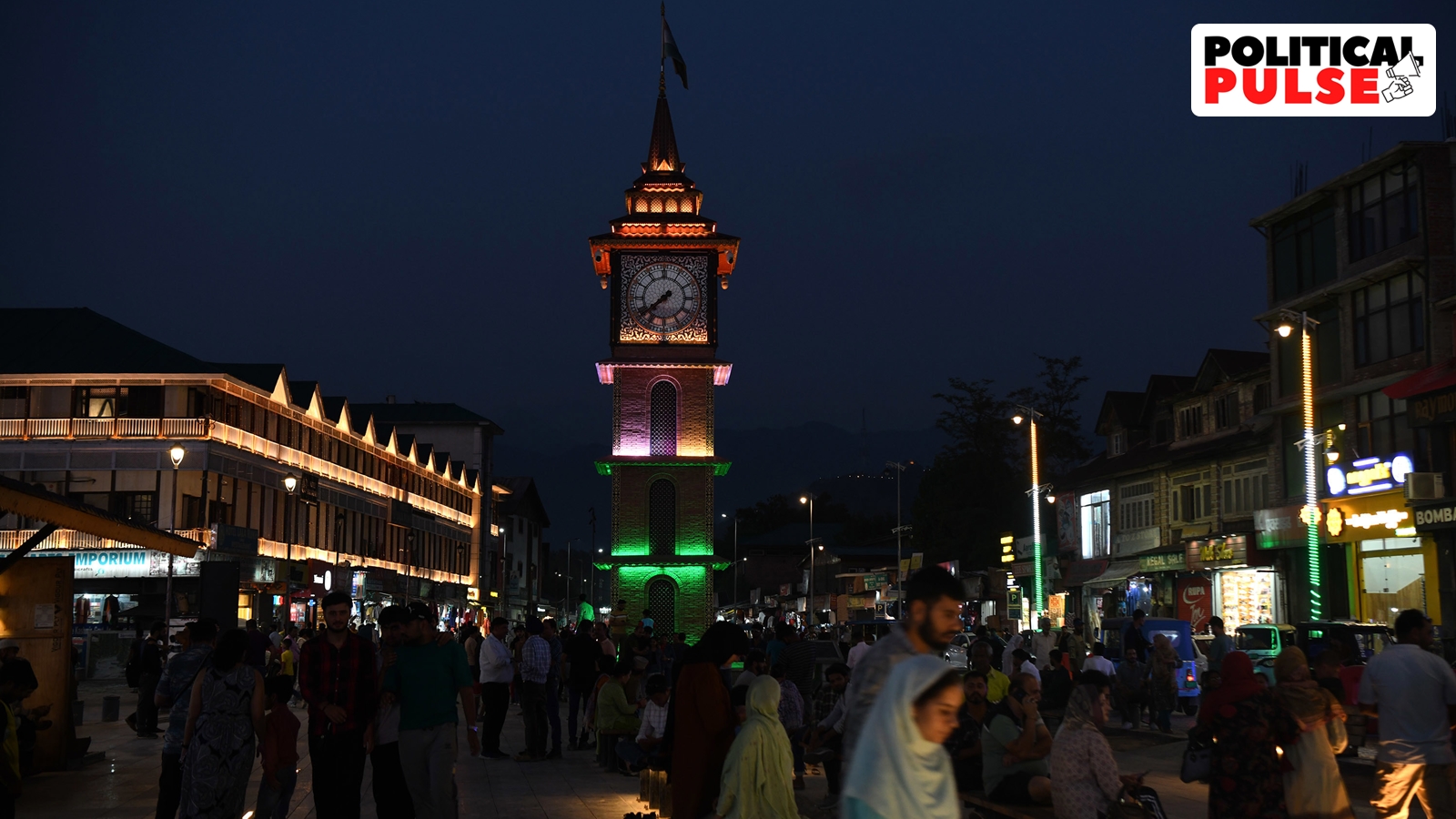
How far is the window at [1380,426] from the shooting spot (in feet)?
109

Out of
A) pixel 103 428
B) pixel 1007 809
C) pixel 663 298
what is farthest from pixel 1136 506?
pixel 1007 809

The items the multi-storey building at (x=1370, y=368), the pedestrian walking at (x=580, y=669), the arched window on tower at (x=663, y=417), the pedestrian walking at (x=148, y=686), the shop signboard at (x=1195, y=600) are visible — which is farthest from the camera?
the arched window on tower at (x=663, y=417)

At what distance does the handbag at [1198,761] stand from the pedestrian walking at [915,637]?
Result: 3662 millimetres

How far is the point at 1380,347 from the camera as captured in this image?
3400cm

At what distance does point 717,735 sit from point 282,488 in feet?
165

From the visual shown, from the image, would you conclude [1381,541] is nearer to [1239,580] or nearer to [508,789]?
[1239,580]

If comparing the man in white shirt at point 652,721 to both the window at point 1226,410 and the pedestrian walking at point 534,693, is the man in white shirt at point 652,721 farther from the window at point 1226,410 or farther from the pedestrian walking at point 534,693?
the window at point 1226,410

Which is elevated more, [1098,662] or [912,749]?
[912,749]

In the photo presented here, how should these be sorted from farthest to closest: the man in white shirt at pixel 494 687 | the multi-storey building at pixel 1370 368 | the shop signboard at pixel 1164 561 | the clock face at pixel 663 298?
the clock face at pixel 663 298, the shop signboard at pixel 1164 561, the multi-storey building at pixel 1370 368, the man in white shirt at pixel 494 687

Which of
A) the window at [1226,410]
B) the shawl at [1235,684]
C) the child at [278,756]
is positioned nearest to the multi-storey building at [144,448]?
the window at [1226,410]

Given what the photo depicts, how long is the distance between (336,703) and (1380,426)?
3017 cm

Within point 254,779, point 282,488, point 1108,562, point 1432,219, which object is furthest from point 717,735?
point 282,488

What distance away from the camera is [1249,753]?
8641 millimetres

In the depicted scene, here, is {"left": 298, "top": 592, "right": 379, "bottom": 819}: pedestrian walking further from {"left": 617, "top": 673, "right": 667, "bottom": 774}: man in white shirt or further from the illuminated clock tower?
the illuminated clock tower
